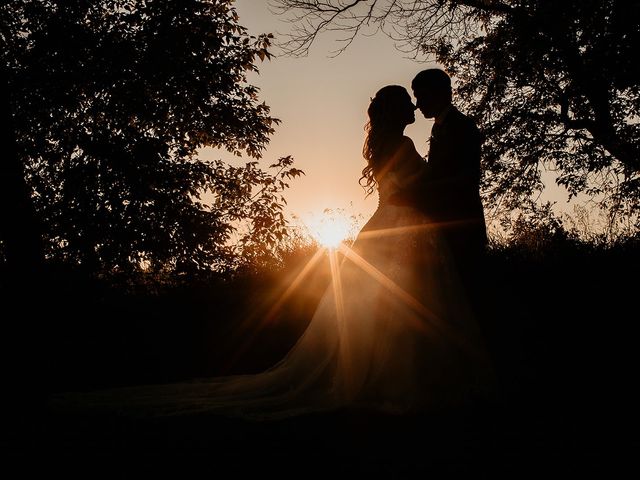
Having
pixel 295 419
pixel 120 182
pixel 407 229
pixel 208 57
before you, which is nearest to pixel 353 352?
pixel 295 419

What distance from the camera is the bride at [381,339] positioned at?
2.65 m

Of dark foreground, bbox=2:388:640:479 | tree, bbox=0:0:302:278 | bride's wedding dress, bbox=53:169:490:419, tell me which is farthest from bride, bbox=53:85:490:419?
tree, bbox=0:0:302:278

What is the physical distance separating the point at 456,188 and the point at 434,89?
31.8 inches

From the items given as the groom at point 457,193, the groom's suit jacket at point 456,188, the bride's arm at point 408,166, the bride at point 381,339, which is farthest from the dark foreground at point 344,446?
the bride's arm at point 408,166

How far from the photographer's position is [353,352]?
296 cm

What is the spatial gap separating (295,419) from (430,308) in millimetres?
1166

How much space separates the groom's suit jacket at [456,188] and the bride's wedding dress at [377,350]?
5.1 inches

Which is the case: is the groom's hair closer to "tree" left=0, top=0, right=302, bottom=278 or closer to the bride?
the bride

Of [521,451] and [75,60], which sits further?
[75,60]

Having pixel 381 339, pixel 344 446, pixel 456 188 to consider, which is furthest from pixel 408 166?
pixel 344 446

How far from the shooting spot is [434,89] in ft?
10.1

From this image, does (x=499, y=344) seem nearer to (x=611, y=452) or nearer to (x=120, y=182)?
(x=611, y=452)

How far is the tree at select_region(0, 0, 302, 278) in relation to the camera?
18.1ft

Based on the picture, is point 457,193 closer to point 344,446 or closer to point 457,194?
point 457,194
